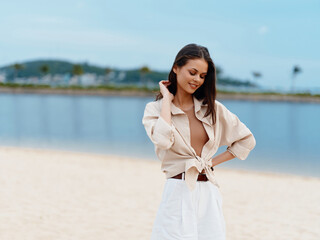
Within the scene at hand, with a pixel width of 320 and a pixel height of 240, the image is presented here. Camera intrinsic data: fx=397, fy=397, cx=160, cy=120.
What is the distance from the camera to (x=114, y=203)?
20.5 ft

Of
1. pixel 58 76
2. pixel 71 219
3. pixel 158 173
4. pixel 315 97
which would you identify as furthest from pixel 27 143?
pixel 58 76

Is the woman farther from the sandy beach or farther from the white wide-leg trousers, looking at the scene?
the sandy beach

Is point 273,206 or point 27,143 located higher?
point 273,206

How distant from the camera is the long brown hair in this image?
2.05 meters

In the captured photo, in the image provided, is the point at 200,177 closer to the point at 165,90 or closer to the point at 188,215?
the point at 188,215

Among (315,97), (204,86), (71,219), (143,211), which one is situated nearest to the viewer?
(204,86)

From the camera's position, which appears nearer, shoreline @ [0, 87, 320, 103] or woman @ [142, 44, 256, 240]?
woman @ [142, 44, 256, 240]

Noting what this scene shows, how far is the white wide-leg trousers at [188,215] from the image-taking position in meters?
2.00

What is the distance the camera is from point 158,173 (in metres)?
9.70

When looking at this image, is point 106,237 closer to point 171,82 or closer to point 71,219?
point 71,219

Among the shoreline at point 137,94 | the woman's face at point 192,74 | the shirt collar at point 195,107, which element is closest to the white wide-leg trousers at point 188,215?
the shirt collar at point 195,107

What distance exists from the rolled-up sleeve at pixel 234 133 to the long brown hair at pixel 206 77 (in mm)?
73

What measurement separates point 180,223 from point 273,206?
16.8ft

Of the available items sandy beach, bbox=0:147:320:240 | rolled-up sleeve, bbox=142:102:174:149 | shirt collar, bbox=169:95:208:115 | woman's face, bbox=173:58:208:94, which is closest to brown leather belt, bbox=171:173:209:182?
rolled-up sleeve, bbox=142:102:174:149
